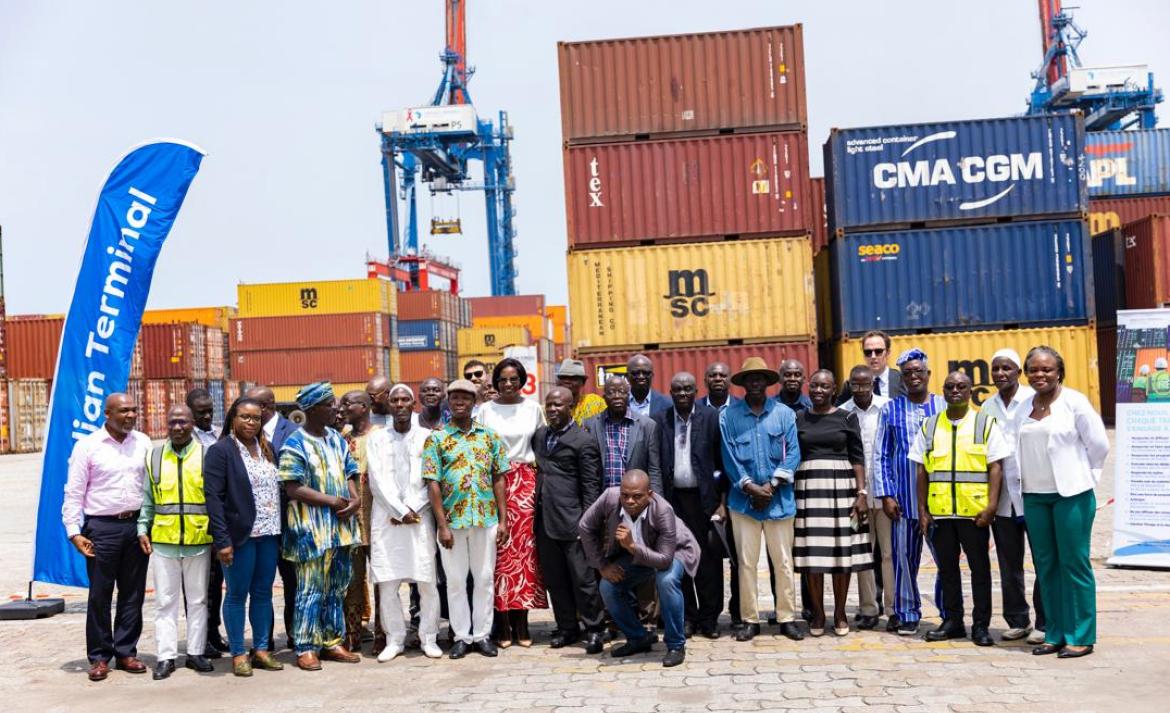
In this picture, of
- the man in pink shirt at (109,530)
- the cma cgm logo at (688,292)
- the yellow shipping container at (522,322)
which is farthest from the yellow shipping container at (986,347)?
the yellow shipping container at (522,322)

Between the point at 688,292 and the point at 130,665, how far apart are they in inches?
394

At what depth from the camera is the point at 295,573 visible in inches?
284

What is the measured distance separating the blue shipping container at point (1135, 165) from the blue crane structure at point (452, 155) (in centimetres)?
3351

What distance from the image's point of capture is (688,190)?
52.6 feet

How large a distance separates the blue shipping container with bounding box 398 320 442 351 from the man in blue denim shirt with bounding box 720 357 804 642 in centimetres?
4750

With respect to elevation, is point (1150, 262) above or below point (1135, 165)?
below

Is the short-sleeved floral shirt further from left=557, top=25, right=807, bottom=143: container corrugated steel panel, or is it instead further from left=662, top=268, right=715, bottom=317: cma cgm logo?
left=557, top=25, right=807, bottom=143: container corrugated steel panel

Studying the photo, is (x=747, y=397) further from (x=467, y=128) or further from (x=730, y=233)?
(x=467, y=128)

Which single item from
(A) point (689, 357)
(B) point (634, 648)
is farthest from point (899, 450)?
(A) point (689, 357)

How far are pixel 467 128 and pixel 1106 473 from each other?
4687 centimetres

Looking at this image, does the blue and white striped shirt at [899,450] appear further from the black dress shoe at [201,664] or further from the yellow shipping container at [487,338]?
the yellow shipping container at [487,338]

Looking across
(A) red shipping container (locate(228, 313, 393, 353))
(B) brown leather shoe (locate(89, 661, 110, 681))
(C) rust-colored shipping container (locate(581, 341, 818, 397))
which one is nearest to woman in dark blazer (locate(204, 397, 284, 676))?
(B) brown leather shoe (locate(89, 661, 110, 681))

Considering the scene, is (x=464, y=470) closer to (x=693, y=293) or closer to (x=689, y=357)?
(x=689, y=357)

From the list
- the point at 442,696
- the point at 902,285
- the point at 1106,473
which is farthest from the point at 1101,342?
the point at 442,696
